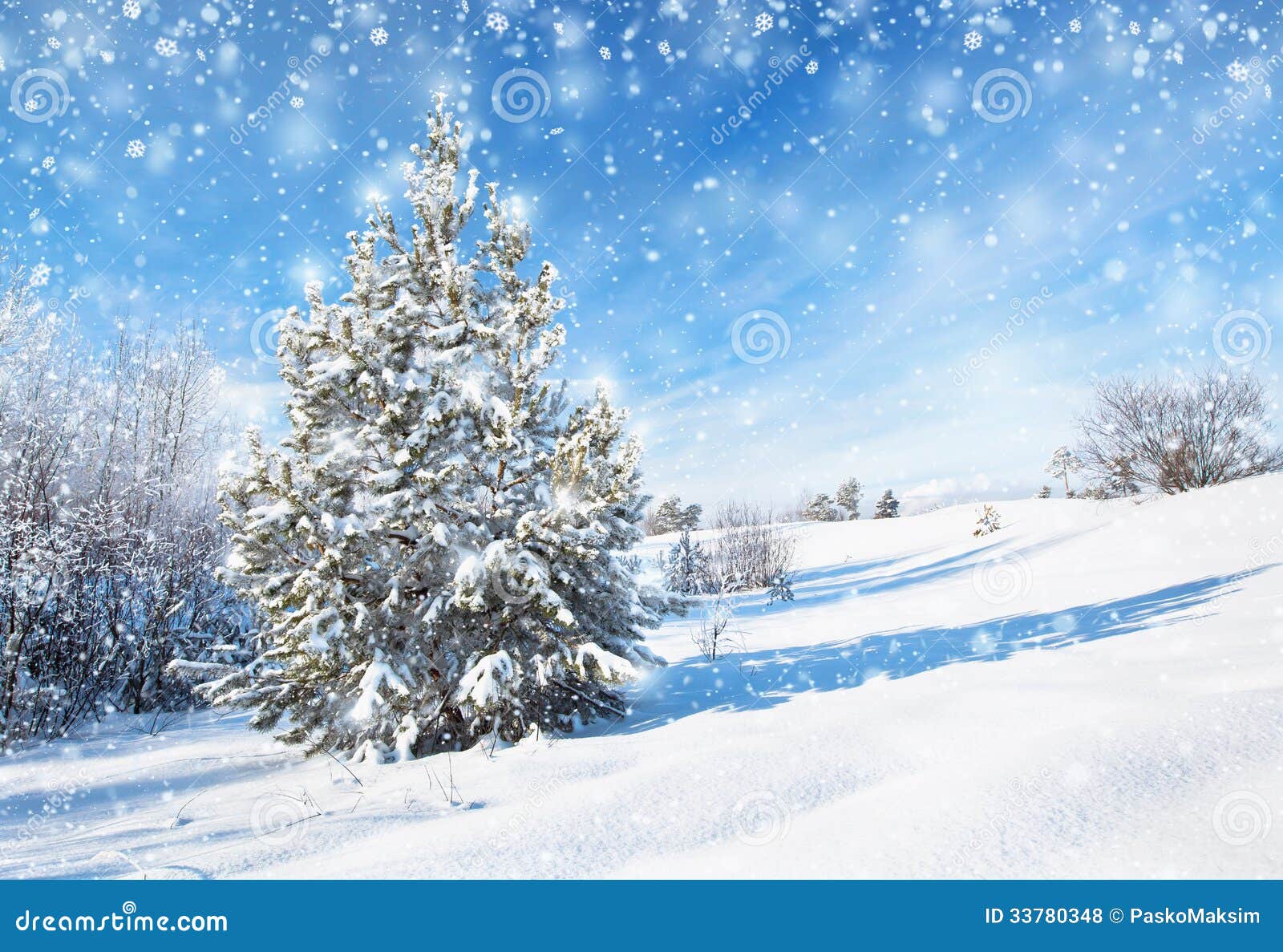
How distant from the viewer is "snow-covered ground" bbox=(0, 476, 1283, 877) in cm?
220

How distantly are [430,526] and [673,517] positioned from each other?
4463cm

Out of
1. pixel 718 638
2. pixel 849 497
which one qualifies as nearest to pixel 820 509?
pixel 849 497

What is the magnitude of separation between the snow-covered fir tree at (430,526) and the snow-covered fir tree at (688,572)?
45.5 feet

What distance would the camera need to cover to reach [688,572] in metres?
19.7

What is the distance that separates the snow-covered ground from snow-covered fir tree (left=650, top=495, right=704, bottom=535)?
38.9m

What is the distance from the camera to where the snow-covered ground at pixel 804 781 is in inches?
86.5

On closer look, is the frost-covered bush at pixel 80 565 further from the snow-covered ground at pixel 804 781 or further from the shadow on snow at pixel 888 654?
the shadow on snow at pixel 888 654

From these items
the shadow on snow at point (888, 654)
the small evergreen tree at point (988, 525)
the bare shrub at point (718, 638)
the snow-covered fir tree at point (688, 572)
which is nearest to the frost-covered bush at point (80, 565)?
the shadow on snow at point (888, 654)

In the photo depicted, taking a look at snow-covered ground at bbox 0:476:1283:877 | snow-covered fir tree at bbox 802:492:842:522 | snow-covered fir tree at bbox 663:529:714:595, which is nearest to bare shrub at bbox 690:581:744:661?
snow-covered ground at bbox 0:476:1283:877

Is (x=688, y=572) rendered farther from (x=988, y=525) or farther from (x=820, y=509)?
(x=820, y=509)

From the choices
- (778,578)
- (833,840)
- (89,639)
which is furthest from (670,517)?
(833,840)
